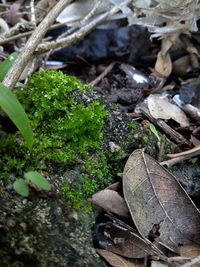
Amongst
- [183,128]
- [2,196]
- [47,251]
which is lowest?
[183,128]

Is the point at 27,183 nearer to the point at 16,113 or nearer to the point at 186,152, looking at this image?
the point at 16,113

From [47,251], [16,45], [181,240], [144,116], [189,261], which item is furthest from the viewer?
[16,45]

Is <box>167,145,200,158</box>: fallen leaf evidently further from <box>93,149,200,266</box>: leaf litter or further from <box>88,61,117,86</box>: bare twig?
<box>88,61,117,86</box>: bare twig

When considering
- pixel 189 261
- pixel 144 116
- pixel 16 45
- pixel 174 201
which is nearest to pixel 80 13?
pixel 16 45

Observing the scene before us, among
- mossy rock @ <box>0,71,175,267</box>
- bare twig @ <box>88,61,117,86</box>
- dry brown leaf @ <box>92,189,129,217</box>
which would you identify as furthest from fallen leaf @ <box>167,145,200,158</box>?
bare twig @ <box>88,61,117,86</box>

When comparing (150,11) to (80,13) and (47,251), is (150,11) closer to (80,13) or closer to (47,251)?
(80,13)

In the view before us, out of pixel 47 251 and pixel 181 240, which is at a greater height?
pixel 47 251
